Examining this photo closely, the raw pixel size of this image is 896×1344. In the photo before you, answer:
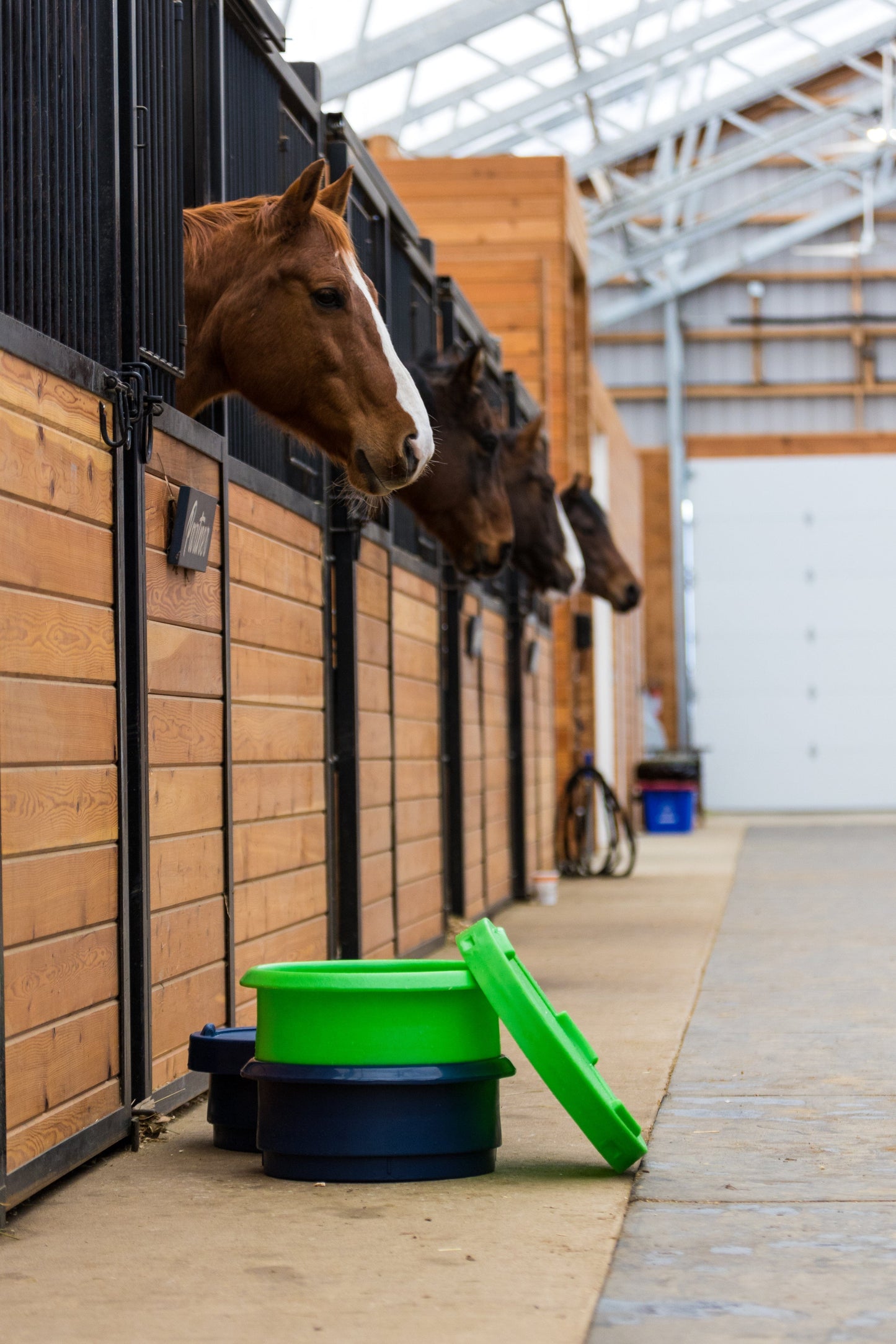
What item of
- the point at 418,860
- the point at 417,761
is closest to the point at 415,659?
the point at 417,761

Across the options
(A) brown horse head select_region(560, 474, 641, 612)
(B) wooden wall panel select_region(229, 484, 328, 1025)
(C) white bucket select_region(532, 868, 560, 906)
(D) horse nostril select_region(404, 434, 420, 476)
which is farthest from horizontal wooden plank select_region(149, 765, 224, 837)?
(A) brown horse head select_region(560, 474, 641, 612)

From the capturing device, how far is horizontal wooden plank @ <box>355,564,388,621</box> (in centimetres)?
567

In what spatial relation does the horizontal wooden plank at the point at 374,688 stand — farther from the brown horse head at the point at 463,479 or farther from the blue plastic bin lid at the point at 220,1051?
the blue plastic bin lid at the point at 220,1051

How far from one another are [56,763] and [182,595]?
0.83 metres

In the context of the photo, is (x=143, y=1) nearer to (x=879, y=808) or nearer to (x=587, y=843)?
(x=587, y=843)

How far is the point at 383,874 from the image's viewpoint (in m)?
5.98

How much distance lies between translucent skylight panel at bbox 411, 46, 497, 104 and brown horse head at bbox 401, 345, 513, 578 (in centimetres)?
912

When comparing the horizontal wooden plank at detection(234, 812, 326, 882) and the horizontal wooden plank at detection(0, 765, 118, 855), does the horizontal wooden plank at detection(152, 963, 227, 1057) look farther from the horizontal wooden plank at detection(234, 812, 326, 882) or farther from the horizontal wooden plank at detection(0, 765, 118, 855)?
the horizontal wooden plank at detection(0, 765, 118, 855)

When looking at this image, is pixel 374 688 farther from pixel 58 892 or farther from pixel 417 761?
pixel 58 892

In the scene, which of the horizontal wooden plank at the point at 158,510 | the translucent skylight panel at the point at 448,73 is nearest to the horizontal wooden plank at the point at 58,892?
the horizontal wooden plank at the point at 158,510

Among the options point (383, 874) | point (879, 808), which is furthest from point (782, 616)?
point (383, 874)

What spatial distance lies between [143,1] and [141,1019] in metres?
2.05

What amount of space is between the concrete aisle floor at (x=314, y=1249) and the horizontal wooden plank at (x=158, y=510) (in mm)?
1175

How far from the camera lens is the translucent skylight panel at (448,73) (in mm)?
14891
